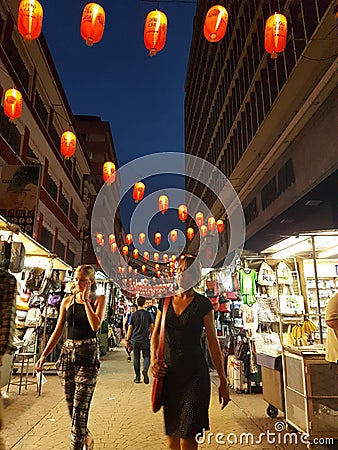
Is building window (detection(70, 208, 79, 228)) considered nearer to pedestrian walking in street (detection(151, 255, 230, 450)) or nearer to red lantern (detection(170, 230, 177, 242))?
red lantern (detection(170, 230, 177, 242))

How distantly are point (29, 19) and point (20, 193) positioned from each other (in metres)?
4.23

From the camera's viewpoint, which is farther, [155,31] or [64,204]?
[64,204]

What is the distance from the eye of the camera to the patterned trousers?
3.47 meters

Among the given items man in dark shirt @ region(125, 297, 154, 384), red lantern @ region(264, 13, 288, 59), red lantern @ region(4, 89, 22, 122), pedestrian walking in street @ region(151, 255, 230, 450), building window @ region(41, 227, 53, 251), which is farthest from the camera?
building window @ region(41, 227, 53, 251)

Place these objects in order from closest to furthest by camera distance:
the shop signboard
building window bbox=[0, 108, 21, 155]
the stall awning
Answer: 1. the stall awning
2. the shop signboard
3. building window bbox=[0, 108, 21, 155]

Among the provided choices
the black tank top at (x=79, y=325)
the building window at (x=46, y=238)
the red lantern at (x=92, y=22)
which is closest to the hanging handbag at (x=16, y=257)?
the black tank top at (x=79, y=325)

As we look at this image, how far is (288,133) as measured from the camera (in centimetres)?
1144

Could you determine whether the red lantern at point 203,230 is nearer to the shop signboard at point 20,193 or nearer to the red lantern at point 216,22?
the shop signboard at point 20,193

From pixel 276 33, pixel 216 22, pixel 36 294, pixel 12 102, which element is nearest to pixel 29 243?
pixel 36 294

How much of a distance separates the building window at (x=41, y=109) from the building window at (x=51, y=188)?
2.86m

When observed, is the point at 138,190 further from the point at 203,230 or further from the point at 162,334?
the point at 162,334

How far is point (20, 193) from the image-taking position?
9531 millimetres

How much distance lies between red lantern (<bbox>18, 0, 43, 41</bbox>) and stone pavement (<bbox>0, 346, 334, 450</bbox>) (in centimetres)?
633

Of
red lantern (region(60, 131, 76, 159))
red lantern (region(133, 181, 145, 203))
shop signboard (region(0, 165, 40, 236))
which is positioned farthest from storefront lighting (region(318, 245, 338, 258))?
red lantern (region(133, 181, 145, 203))
